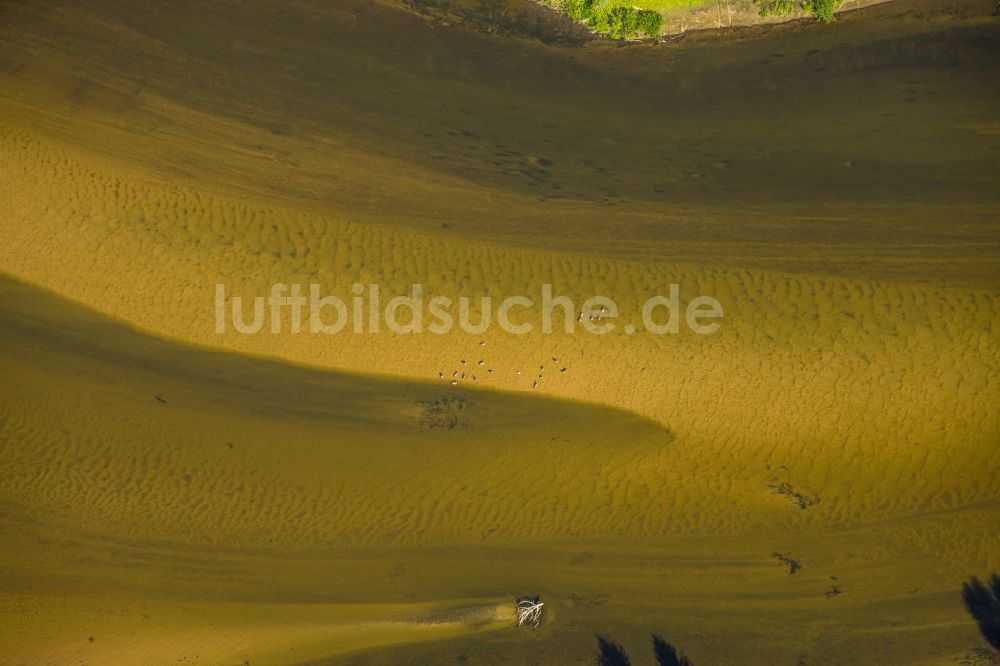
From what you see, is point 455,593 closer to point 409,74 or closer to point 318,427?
point 318,427

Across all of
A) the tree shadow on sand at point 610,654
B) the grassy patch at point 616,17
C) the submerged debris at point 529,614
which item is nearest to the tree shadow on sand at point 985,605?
the tree shadow on sand at point 610,654

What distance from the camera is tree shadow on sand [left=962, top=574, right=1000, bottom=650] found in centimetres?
817

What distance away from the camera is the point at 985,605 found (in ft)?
27.0

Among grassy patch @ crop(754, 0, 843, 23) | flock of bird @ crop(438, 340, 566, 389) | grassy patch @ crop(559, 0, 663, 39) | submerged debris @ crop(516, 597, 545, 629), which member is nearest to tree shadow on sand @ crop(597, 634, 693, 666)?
submerged debris @ crop(516, 597, 545, 629)

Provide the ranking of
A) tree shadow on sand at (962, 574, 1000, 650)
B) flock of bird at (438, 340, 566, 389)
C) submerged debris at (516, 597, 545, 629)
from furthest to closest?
flock of bird at (438, 340, 566, 389) < tree shadow on sand at (962, 574, 1000, 650) < submerged debris at (516, 597, 545, 629)

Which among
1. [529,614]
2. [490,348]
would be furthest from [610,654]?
[490,348]

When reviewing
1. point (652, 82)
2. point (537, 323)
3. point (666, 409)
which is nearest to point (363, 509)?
point (537, 323)

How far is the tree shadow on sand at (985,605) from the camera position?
322 inches

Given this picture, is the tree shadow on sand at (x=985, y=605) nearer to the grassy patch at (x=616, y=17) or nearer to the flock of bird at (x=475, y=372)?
the flock of bird at (x=475, y=372)

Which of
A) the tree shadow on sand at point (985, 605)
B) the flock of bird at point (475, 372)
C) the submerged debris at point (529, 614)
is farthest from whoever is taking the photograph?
the flock of bird at point (475, 372)

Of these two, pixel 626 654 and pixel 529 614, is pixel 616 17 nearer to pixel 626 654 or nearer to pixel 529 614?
pixel 529 614

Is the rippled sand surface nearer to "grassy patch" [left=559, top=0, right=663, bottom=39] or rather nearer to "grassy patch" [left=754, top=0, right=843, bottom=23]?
"grassy patch" [left=754, top=0, right=843, bottom=23]

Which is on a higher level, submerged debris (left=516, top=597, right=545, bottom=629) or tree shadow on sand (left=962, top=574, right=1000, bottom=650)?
tree shadow on sand (left=962, top=574, right=1000, bottom=650)

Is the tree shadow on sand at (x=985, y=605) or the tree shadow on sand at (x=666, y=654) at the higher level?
the tree shadow on sand at (x=985, y=605)
